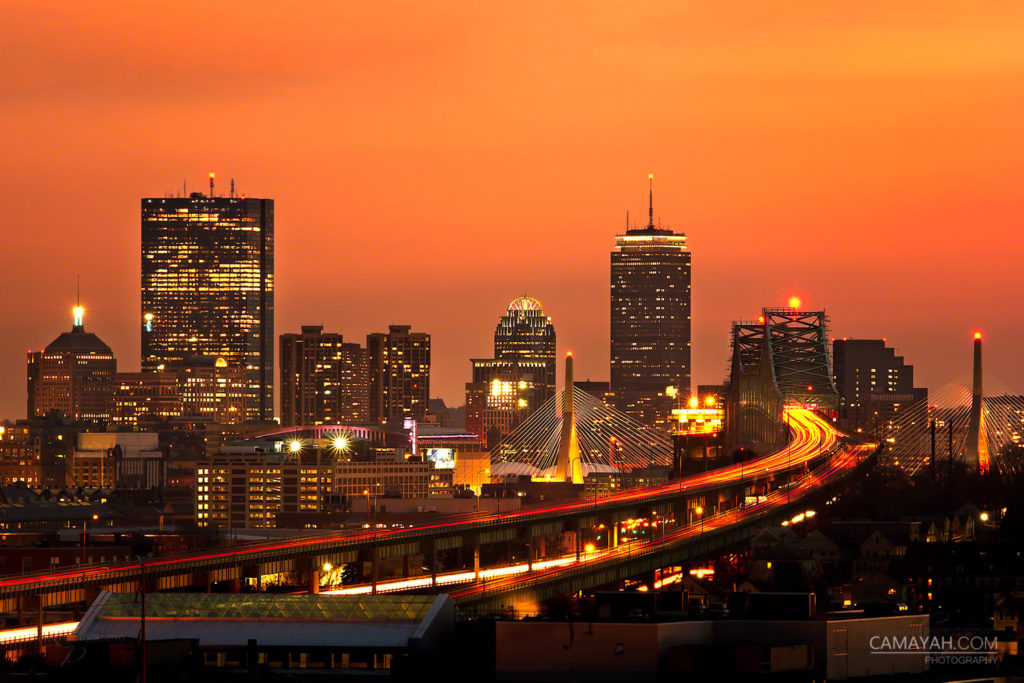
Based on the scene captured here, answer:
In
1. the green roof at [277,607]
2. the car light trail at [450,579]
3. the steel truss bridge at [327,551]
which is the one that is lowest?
the car light trail at [450,579]

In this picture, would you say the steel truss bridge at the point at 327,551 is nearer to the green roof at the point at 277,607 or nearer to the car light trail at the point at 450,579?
the car light trail at the point at 450,579

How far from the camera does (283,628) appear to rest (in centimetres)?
9788

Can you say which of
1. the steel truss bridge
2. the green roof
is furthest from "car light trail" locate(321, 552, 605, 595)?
the green roof

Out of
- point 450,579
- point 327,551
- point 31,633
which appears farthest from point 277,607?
point 450,579

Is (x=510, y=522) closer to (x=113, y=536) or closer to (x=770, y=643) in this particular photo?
(x=113, y=536)

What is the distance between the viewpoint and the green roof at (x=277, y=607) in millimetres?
99438

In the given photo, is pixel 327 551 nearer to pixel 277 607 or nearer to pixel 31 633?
pixel 31 633

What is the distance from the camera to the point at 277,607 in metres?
101

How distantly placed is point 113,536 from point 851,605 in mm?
85951

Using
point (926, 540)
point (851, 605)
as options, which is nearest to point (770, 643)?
point (851, 605)

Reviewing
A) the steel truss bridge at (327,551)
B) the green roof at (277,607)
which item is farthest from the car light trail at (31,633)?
the green roof at (277,607)

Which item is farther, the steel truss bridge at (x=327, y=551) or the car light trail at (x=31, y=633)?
the steel truss bridge at (x=327, y=551)

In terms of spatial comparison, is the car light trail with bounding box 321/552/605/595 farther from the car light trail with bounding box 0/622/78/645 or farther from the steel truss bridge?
the car light trail with bounding box 0/622/78/645

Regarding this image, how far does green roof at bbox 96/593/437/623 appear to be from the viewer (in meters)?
99.4
